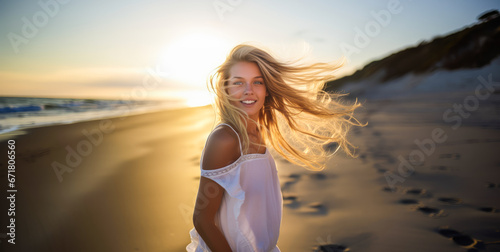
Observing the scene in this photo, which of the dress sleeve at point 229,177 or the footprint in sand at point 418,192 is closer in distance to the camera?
the dress sleeve at point 229,177

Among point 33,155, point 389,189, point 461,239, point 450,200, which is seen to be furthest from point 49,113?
point 461,239

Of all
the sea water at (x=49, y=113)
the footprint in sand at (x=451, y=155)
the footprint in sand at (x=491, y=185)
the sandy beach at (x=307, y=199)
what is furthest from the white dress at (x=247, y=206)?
the sea water at (x=49, y=113)

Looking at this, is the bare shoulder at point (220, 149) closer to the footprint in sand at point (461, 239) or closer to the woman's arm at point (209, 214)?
the woman's arm at point (209, 214)

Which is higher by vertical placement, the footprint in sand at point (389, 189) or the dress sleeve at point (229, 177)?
the dress sleeve at point (229, 177)

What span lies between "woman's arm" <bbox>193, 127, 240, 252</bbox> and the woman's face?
0.40m

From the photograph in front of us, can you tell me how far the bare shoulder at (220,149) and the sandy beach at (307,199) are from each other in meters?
1.80

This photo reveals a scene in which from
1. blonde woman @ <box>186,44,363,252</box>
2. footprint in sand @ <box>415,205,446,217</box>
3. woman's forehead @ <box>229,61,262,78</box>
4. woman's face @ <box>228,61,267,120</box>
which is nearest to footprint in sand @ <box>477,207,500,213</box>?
footprint in sand @ <box>415,205,446,217</box>

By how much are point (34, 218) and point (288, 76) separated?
152 inches

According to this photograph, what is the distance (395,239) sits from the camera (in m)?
2.92

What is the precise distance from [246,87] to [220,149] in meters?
0.56

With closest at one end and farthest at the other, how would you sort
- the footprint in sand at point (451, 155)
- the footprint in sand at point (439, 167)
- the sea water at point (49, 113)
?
the footprint in sand at point (439, 167)
the footprint in sand at point (451, 155)
the sea water at point (49, 113)

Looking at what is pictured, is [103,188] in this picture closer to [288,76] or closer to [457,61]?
[288,76]

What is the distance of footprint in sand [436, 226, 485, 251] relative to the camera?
266cm

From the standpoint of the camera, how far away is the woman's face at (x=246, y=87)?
1899mm
